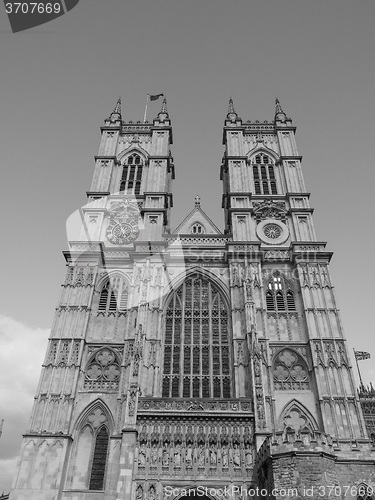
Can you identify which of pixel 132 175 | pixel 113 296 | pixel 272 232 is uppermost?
pixel 132 175

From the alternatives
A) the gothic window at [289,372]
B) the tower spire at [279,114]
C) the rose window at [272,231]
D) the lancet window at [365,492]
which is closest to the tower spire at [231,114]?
the tower spire at [279,114]

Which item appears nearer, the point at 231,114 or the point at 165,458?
the point at 165,458

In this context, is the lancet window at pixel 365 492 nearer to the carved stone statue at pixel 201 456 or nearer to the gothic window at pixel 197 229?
the carved stone statue at pixel 201 456

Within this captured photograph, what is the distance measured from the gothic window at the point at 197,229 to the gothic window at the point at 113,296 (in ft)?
22.5

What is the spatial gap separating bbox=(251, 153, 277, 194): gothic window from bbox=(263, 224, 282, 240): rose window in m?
3.54

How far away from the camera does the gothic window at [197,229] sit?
3209 centimetres

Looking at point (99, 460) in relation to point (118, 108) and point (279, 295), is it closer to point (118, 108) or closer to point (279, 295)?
point (279, 295)

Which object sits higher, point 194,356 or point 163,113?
point 163,113

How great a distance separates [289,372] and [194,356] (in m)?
5.40

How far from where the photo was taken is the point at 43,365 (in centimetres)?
2367

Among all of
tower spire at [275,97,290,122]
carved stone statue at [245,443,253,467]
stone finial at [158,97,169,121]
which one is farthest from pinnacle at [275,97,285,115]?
carved stone statue at [245,443,253,467]

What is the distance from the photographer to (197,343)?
1011 inches

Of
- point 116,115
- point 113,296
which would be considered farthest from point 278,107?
point 113,296

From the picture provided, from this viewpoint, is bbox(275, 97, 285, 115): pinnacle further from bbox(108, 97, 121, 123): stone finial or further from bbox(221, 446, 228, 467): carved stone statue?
bbox(221, 446, 228, 467): carved stone statue
